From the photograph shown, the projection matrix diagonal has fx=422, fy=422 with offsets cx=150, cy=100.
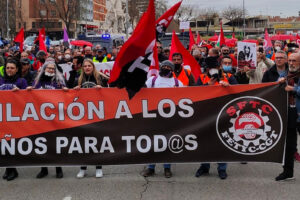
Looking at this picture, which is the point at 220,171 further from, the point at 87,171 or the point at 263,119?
the point at 87,171

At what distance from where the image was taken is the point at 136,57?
18.3ft

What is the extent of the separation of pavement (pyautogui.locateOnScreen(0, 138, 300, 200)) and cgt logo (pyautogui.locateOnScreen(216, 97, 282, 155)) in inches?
19.0

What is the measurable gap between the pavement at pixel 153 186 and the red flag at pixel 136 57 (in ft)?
4.04

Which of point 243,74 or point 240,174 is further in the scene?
point 243,74

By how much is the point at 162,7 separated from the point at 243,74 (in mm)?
76300

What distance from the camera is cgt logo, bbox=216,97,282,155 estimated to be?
18.9 feet

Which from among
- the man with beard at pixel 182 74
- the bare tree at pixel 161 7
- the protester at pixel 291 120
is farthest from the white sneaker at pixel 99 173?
the bare tree at pixel 161 7

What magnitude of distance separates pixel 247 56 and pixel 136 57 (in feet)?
13.1

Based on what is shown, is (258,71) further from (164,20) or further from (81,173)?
(81,173)

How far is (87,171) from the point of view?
630 centimetres

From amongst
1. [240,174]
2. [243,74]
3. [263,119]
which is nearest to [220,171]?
[240,174]

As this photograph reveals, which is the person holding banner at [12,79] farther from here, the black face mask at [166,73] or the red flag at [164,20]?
the red flag at [164,20]

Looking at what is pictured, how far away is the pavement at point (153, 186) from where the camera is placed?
5188mm

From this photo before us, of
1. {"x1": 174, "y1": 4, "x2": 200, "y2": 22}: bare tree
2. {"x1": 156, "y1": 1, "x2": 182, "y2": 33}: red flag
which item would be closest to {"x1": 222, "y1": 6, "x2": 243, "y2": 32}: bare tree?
{"x1": 174, "y1": 4, "x2": 200, "y2": 22}: bare tree
